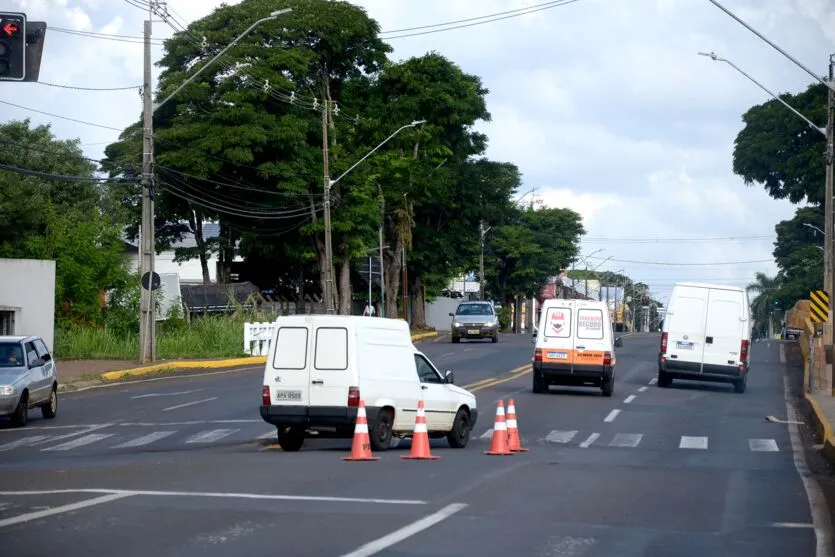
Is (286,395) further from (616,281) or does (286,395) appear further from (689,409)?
(616,281)

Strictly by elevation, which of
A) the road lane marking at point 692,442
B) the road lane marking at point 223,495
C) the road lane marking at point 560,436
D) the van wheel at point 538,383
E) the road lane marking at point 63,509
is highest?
the van wheel at point 538,383

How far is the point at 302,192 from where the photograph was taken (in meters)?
57.3

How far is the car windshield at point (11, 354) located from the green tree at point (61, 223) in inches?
511

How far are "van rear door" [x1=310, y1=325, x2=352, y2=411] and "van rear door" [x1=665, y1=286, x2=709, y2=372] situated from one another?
17.4m

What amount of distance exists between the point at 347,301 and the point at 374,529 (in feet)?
164

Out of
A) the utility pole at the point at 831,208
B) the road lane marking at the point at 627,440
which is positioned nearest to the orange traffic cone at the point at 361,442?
the road lane marking at the point at 627,440

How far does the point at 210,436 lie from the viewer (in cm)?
2127

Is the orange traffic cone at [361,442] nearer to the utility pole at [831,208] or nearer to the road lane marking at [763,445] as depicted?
the road lane marking at [763,445]

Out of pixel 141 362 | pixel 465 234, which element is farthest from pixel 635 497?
pixel 465 234

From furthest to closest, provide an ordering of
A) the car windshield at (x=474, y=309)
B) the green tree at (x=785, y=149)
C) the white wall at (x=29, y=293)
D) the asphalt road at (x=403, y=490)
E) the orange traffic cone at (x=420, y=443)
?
the green tree at (x=785, y=149) < the car windshield at (x=474, y=309) < the white wall at (x=29, y=293) < the orange traffic cone at (x=420, y=443) < the asphalt road at (x=403, y=490)

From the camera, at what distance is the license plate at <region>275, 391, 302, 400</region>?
59.0 ft

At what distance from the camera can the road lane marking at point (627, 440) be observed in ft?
69.7

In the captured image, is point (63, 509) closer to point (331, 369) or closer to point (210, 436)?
point (331, 369)

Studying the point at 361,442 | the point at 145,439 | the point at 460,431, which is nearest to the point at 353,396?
the point at 361,442
